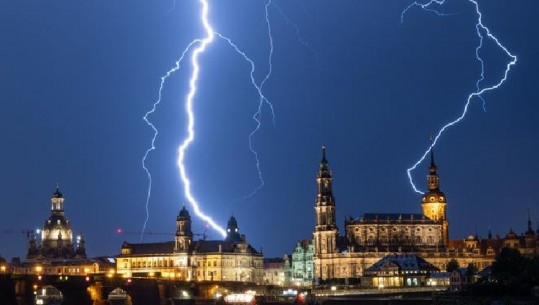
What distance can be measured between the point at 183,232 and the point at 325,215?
2716 centimetres

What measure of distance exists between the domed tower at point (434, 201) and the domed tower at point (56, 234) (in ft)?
210

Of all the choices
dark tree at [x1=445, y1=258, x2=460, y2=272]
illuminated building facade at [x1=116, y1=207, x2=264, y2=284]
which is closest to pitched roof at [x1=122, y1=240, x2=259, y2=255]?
illuminated building facade at [x1=116, y1=207, x2=264, y2=284]

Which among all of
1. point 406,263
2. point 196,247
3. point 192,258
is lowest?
point 406,263

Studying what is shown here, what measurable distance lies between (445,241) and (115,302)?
57.6m

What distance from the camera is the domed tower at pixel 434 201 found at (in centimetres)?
18175

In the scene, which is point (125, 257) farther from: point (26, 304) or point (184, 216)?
point (26, 304)

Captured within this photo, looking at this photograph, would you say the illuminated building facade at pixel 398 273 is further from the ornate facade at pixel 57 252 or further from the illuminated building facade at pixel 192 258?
the ornate facade at pixel 57 252

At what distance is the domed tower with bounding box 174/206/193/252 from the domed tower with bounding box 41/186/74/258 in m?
24.3

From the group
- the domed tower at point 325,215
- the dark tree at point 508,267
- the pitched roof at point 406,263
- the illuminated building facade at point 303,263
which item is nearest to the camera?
the dark tree at point 508,267

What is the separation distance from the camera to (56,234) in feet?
648

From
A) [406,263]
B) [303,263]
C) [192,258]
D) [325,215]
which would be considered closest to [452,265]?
[406,263]

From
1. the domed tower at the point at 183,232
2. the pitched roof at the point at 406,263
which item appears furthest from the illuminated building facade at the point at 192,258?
the pitched roof at the point at 406,263

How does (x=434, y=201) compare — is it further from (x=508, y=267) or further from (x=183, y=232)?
(x=508, y=267)

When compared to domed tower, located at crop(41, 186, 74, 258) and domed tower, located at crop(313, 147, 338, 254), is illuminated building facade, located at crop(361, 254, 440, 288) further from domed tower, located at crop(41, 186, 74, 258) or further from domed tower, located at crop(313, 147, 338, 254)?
domed tower, located at crop(41, 186, 74, 258)
